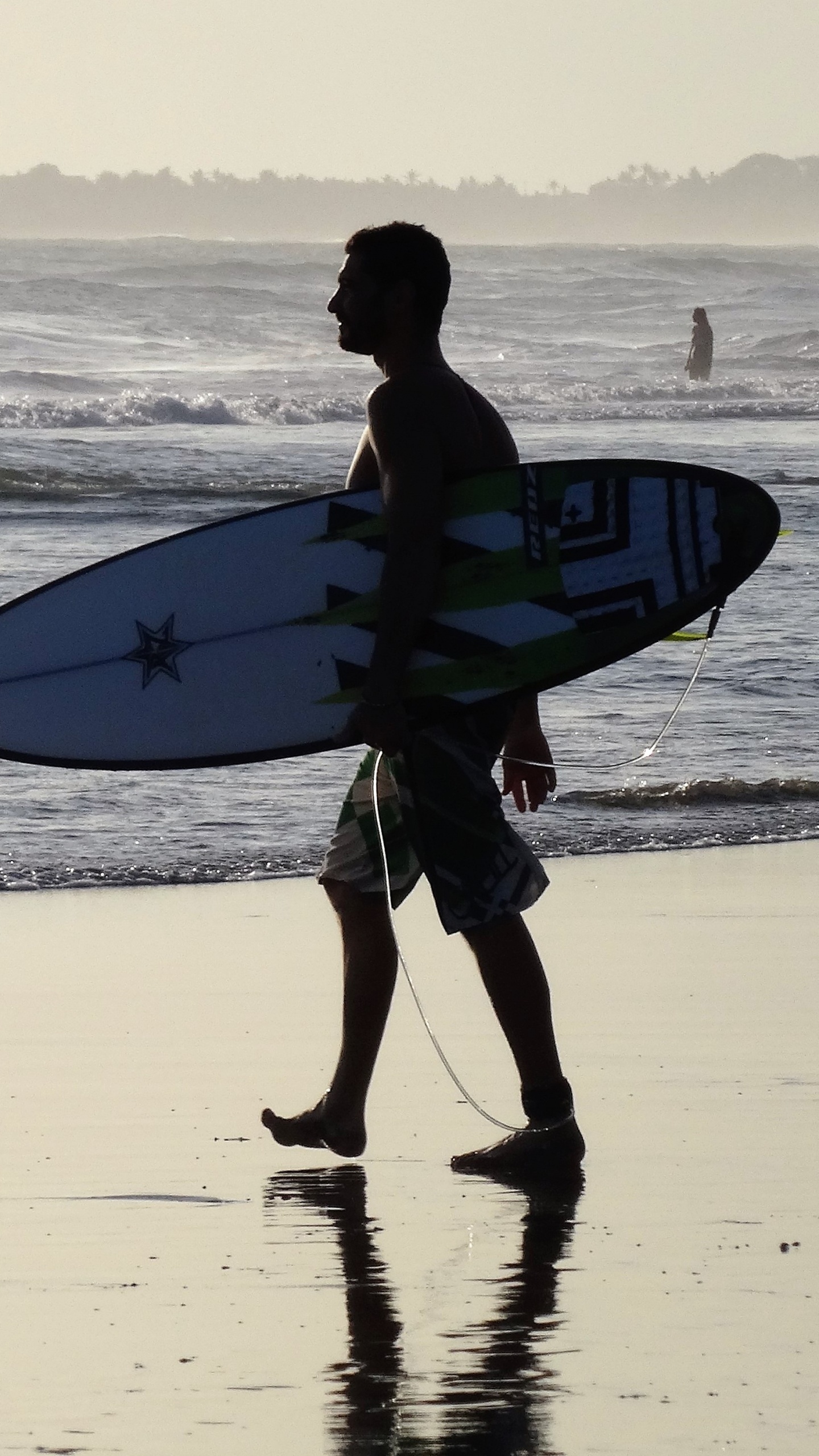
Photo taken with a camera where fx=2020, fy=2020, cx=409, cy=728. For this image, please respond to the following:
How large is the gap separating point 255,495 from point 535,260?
101ft

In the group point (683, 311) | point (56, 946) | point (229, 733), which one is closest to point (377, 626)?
point (229, 733)

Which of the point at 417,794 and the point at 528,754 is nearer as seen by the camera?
the point at 417,794

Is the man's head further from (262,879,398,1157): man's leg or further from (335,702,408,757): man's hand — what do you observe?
(262,879,398,1157): man's leg

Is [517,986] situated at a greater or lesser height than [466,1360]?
greater

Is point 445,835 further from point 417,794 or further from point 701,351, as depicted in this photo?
point 701,351

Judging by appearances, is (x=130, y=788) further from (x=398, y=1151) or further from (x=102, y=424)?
(x=102, y=424)

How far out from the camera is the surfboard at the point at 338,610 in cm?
322

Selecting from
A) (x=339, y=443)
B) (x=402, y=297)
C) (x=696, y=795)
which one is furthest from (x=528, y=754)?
(x=339, y=443)

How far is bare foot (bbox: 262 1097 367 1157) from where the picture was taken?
3.12 m

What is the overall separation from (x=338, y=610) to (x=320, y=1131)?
0.87 m

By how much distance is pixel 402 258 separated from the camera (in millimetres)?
3121

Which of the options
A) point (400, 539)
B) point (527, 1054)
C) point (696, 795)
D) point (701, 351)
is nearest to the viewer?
point (400, 539)

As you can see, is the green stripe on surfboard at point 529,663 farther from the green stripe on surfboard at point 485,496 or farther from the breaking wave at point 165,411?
the breaking wave at point 165,411

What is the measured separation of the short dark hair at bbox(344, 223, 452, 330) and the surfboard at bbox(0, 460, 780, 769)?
31 centimetres
